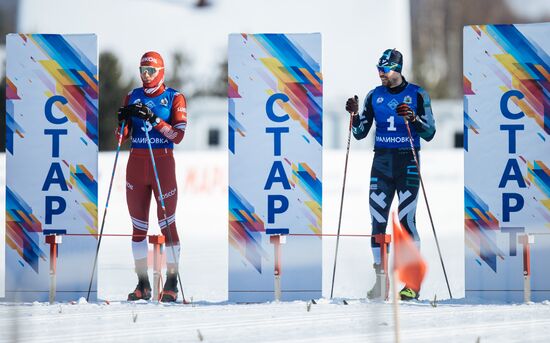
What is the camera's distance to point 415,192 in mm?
9102

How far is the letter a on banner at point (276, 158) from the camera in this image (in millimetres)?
9086

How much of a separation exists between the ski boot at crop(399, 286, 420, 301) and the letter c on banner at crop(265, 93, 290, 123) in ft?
4.89

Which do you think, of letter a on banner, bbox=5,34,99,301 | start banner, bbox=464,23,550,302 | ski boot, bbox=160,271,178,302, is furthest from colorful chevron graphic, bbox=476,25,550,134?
letter a on banner, bbox=5,34,99,301

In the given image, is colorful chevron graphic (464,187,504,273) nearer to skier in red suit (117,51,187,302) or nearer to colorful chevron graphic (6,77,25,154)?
skier in red suit (117,51,187,302)

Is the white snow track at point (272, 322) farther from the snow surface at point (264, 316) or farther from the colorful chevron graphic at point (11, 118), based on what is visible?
the colorful chevron graphic at point (11, 118)

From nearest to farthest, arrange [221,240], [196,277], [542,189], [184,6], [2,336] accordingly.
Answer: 1. [2,336]
2. [542,189]
3. [196,277]
4. [221,240]
5. [184,6]

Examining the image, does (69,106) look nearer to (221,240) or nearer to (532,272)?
(532,272)

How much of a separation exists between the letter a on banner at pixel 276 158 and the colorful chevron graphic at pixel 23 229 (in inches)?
56.2

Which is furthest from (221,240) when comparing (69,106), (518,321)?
(518,321)

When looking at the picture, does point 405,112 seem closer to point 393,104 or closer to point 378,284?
point 393,104

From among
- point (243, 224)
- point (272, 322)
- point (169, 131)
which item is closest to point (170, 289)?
point (243, 224)

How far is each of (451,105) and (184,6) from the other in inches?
537

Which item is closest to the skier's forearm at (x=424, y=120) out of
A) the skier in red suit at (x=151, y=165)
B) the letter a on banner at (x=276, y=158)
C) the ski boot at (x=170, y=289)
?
the letter a on banner at (x=276, y=158)

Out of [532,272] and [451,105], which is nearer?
[532,272]
